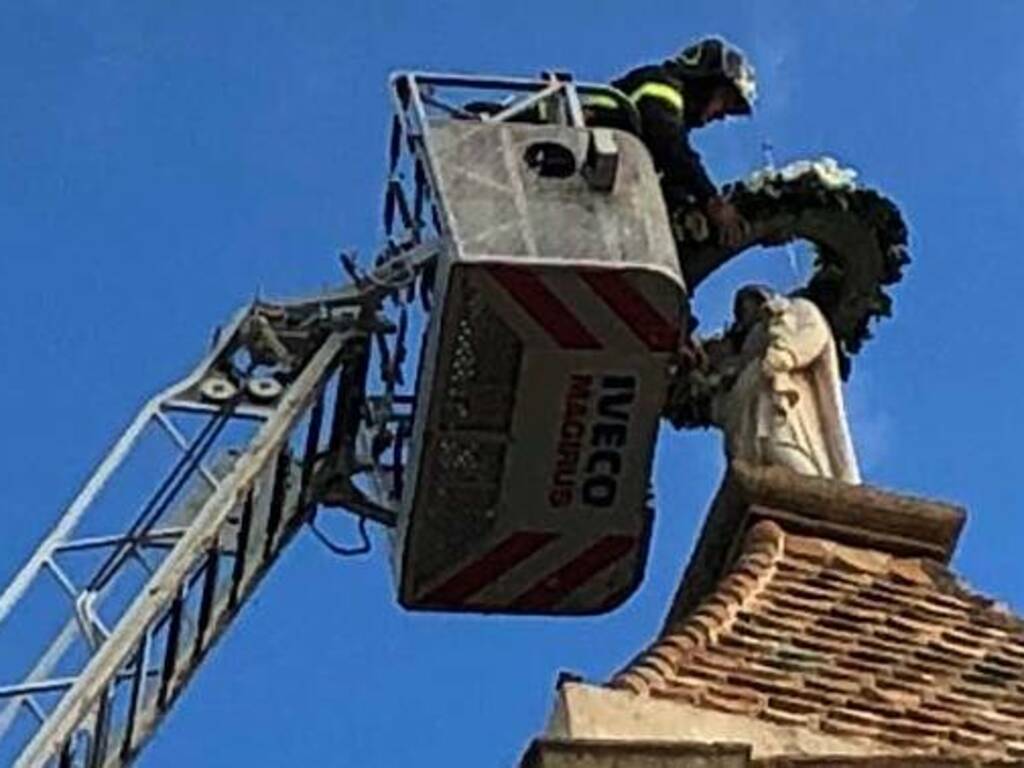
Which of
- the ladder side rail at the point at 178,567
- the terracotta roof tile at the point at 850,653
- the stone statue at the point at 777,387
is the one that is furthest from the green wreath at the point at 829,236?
the terracotta roof tile at the point at 850,653

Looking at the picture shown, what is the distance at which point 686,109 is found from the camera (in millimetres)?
17922

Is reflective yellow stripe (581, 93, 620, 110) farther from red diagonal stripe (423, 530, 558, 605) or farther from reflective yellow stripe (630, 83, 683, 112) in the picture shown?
red diagonal stripe (423, 530, 558, 605)

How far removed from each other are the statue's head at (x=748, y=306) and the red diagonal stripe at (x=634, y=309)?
786mm

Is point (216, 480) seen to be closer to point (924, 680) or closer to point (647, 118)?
point (647, 118)

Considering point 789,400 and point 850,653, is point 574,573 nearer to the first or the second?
point 789,400

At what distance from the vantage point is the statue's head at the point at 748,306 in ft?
53.1

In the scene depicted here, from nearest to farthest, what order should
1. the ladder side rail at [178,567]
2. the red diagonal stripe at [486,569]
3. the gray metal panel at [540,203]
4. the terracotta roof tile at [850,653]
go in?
the terracotta roof tile at [850,653]
the ladder side rail at [178,567]
the gray metal panel at [540,203]
the red diagonal stripe at [486,569]

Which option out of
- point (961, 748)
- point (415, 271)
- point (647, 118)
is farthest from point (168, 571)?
point (961, 748)

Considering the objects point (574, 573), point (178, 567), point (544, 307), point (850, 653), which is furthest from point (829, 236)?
point (850, 653)

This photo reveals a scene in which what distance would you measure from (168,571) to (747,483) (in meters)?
2.49

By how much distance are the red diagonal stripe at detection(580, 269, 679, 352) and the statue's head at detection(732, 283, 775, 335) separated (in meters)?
0.79

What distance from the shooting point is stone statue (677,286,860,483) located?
15.2 meters

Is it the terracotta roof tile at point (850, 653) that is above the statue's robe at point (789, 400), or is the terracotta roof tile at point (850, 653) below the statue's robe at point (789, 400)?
below

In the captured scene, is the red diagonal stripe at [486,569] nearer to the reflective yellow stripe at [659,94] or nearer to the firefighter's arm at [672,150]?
the firefighter's arm at [672,150]
